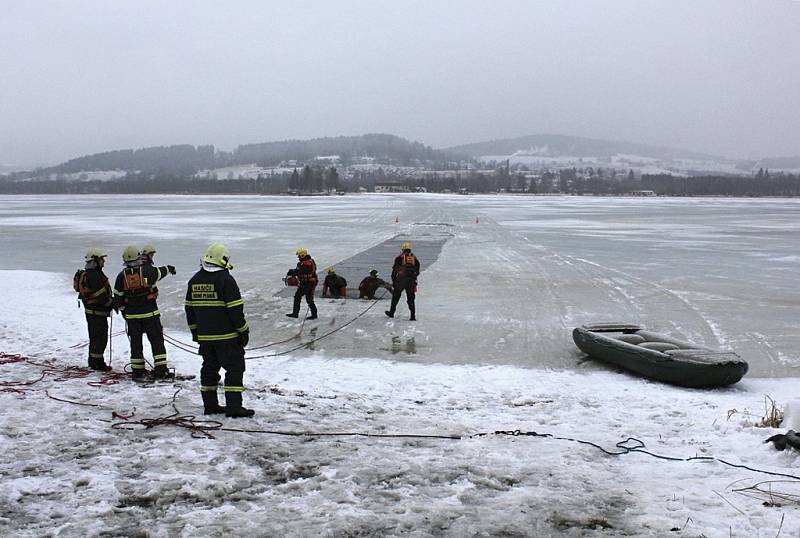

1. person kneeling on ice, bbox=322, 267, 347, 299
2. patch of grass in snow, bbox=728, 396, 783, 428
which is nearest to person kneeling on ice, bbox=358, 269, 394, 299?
person kneeling on ice, bbox=322, 267, 347, 299

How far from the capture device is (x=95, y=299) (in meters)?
8.33

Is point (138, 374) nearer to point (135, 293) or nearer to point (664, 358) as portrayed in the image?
point (135, 293)

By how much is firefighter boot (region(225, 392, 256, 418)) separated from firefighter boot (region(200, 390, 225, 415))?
14cm

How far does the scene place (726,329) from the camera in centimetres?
1187

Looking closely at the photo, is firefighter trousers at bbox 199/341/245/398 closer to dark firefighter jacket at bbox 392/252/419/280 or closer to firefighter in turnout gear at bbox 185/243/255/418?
firefighter in turnout gear at bbox 185/243/255/418

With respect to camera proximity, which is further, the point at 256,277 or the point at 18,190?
the point at 18,190

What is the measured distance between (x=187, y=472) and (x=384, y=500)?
61.4 inches

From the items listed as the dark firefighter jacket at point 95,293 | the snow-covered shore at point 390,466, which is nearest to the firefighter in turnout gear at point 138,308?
the dark firefighter jacket at point 95,293

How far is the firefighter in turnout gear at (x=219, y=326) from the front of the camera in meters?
6.18

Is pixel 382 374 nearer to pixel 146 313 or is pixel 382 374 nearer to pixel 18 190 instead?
pixel 146 313

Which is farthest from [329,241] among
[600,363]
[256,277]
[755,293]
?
[600,363]

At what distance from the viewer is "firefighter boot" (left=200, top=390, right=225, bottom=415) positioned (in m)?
6.29

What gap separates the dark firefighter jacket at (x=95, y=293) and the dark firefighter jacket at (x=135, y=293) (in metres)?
0.32

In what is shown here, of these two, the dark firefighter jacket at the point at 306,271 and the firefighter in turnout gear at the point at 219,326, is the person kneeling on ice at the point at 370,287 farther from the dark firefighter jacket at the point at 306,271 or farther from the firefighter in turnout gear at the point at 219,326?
the firefighter in turnout gear at the point at 219,326
